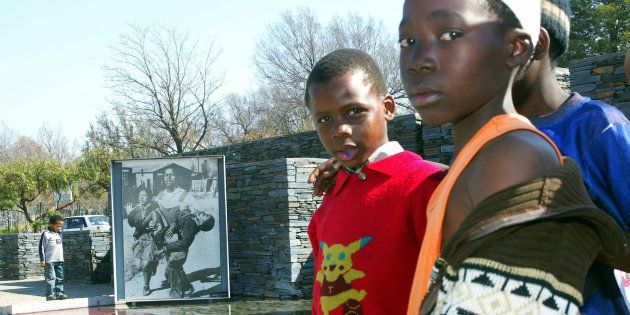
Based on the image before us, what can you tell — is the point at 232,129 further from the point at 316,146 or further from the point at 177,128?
the point at 316,146

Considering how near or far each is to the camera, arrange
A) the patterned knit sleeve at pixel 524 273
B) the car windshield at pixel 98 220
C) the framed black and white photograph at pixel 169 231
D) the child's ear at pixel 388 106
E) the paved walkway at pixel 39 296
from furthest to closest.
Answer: the car windshield at pixel 98 220
the paved walkway at pixel 39 296
the framed black and white photograph at pixel 169 231
the child's ear at pixel 388 106
the patterned knit sleeve at pixel 524 273

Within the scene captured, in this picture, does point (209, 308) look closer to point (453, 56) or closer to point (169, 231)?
point (169, 231)

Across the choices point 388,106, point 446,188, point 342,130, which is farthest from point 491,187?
point 388,106

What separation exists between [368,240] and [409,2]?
2.95ft

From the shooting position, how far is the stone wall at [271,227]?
11.4 meters

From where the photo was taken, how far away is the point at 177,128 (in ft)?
95.2

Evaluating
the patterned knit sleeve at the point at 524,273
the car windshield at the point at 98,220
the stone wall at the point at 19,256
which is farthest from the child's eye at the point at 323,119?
the car windshield at the point at 98,220

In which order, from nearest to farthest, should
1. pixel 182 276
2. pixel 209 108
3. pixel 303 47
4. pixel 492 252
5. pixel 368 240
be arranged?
pixel 492 252, pixel 368 240, pixel 182 276, pixel 209 108, pixel 303 47

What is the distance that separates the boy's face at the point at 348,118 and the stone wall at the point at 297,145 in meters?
8.54

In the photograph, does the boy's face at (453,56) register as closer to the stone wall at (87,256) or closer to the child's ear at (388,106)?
the child's ear at (388,106)

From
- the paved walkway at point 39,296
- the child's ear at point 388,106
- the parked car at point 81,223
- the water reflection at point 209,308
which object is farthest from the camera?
the parked car at point 81,223

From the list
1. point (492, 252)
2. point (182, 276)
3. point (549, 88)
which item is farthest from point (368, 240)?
point (182, 276)

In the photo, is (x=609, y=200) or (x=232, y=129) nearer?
(x=609, y=200)

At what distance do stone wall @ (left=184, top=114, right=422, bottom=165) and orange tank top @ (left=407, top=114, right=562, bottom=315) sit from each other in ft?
31.7
